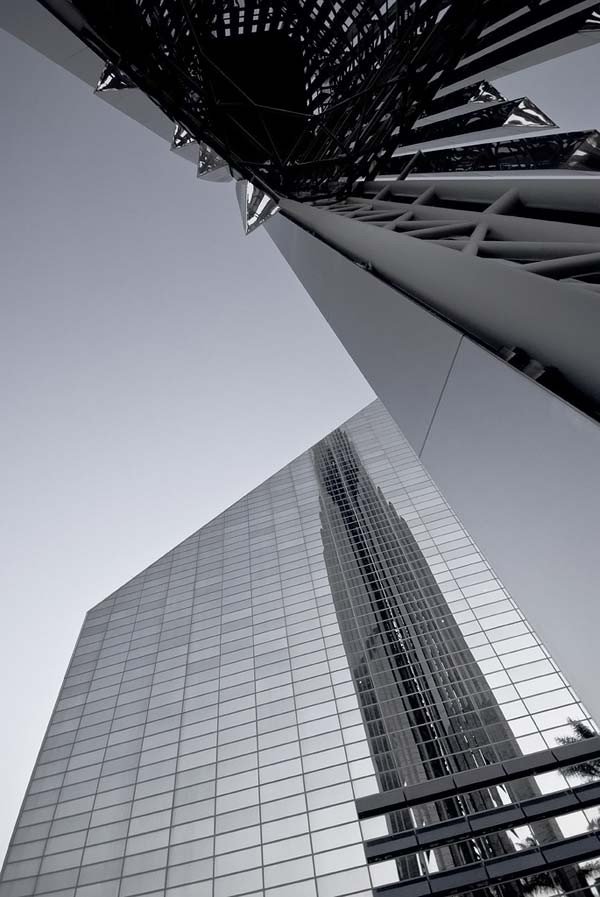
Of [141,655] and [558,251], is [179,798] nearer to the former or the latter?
[141,655]

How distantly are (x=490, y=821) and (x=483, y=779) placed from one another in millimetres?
2247

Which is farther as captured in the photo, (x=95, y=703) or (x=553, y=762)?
(x=95, y=703)

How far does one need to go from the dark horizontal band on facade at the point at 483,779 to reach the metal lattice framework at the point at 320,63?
35.3 m

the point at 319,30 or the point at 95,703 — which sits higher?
the point at 95,703

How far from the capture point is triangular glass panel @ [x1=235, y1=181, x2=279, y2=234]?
13.2 metres

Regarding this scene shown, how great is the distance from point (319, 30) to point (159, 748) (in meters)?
46.2

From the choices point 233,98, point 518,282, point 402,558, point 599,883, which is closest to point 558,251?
point 518,282

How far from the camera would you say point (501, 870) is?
29719 millimetres

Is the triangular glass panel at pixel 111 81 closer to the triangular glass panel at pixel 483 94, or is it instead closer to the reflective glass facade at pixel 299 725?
the triangular glass panel at pixel 483 94

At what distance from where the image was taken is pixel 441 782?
113ft

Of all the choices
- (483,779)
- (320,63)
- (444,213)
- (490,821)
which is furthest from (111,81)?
(490,821)

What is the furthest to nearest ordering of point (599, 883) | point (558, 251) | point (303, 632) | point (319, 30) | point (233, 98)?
point (303, 632) < point (599, 883) < point (233, 98) < point (319, 30) < point (558, 251)

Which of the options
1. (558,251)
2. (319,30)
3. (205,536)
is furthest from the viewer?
(205,536)

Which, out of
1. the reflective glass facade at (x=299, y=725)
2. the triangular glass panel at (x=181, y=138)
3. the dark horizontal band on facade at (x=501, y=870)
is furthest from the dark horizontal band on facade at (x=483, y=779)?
the triangular glass panel at (x=181, y=138)
